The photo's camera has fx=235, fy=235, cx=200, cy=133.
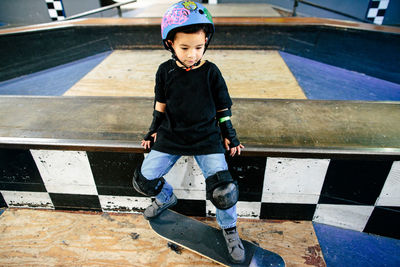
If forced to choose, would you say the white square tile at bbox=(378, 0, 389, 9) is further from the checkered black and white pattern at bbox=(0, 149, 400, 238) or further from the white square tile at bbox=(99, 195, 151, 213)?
the white square tile at bbox=(99, 195, 151, 213)

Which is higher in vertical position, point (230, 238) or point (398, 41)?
point (398, 41)

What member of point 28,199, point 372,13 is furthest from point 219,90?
point 372,13

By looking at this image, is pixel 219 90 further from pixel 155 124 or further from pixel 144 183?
pixel 144 183

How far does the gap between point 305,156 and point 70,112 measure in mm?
1124

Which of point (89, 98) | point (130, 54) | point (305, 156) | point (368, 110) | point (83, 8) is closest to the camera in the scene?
point (305, 156)

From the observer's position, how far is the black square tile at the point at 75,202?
117cm

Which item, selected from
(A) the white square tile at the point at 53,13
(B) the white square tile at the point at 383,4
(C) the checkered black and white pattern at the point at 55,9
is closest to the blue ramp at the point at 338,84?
(B) the white square tile at the point at 383,4

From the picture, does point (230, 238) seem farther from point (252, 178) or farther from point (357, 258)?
point (357, 258)

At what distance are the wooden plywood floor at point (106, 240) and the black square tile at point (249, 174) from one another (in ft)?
0.51

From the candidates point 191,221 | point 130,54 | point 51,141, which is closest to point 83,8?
point 130,54

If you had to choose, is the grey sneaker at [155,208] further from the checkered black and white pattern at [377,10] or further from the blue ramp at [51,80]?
the checkered black and white pattern at [377,10]

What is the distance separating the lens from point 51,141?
98 centimetres

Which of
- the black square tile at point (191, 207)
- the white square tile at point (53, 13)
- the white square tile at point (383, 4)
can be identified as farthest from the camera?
the white square tile at point (53, 13)

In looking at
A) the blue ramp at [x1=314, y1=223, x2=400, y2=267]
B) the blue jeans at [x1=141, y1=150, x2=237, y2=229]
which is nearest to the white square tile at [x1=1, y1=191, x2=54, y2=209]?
the blue jeans at [x1=141, y1=150, x2=237, y2=229]
